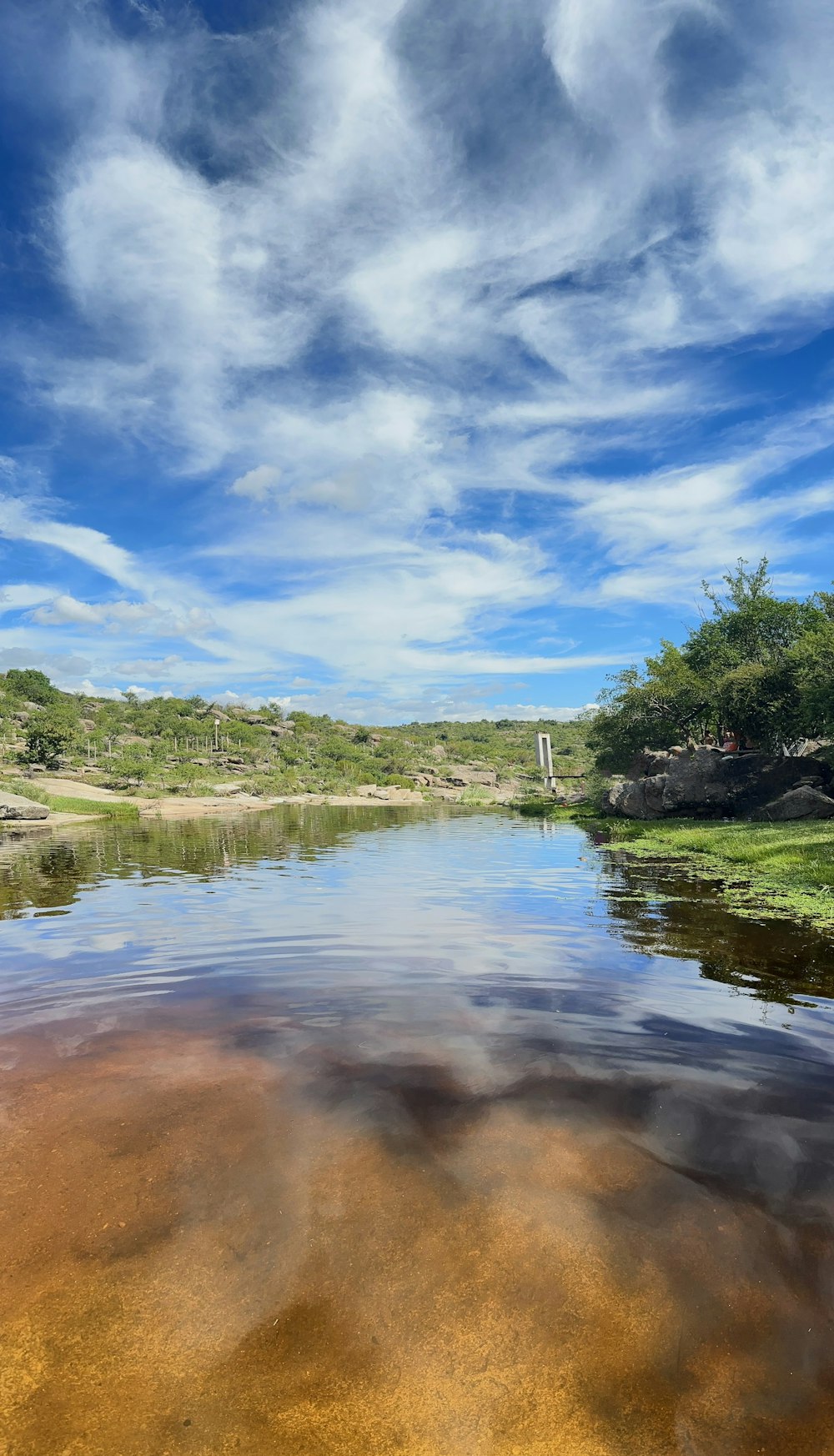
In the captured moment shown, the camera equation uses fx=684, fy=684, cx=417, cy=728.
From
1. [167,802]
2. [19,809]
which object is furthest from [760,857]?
[167,802]

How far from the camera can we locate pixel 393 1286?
3480mm

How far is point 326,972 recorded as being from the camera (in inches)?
375

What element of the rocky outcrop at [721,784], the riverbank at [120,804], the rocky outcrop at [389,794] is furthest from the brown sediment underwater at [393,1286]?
the rocky outcrop at [389,794]

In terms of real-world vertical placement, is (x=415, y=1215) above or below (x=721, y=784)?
below

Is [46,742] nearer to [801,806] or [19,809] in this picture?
[19,809]

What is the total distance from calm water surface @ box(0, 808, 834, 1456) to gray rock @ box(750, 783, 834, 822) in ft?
73.7

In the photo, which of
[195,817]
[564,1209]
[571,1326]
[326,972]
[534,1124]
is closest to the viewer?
[571,1326]

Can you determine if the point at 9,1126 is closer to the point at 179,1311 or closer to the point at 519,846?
the point at 179,1311

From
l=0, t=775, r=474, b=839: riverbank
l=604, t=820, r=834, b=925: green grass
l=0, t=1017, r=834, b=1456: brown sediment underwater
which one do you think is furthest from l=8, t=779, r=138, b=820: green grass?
l=0, t=1017, r=834, b=1456: brown sediment underwater

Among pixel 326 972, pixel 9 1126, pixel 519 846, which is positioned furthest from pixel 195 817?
pixel 9 1126

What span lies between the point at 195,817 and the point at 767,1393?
59572mm

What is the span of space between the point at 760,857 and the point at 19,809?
4389 centimetres

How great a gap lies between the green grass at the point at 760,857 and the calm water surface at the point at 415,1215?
6041mm

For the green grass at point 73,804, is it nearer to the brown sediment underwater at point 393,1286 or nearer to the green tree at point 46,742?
the green tree at point 46,742
